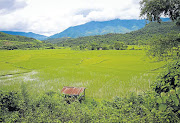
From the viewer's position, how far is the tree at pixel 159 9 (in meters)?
7.88

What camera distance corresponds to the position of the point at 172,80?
527cm

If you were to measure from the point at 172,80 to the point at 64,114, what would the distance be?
15.1 ft

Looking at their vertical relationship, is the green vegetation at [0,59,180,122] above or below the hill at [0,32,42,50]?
below

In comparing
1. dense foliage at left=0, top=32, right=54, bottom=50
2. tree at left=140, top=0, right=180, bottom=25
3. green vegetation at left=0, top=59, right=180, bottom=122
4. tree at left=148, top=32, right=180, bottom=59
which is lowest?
green vegetation at left=0, top=59, right=180, bottom=122

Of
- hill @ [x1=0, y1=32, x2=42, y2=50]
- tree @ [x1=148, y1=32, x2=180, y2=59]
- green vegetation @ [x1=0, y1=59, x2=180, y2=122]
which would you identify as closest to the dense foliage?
hill @ [x1=0, y1=32, x2=42, y2=50]

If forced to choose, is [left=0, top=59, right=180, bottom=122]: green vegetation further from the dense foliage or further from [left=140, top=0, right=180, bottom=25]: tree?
the dense foliage

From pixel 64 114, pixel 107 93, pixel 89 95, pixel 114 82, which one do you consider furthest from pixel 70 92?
pixel 114 82

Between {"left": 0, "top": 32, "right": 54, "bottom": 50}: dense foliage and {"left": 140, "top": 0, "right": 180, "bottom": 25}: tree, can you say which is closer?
{"left": 140, "top": 0, "right": 180, "bottom": 25}: tree

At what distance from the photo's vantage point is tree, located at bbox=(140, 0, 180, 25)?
25.9 ft

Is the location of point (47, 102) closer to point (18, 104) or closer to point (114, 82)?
point (18, 104)

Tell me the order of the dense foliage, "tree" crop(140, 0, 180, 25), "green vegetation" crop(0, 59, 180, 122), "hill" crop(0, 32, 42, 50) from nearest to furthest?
"green vegetation" crop(0, 59, 180, 122) → "tree" crop(140, 0, 180, 25) → "hill" crop(0, 32, 42, 50) → the dense foliage

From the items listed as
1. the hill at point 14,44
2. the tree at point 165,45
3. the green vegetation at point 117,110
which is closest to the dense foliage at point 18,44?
the hill at point 14,44

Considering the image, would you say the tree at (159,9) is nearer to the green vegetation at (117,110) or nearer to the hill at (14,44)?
the green vegetation at (117,110)

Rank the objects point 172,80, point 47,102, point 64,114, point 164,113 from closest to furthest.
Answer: point 164,113 < point 64,114 < point 172,80 < point 47,102
